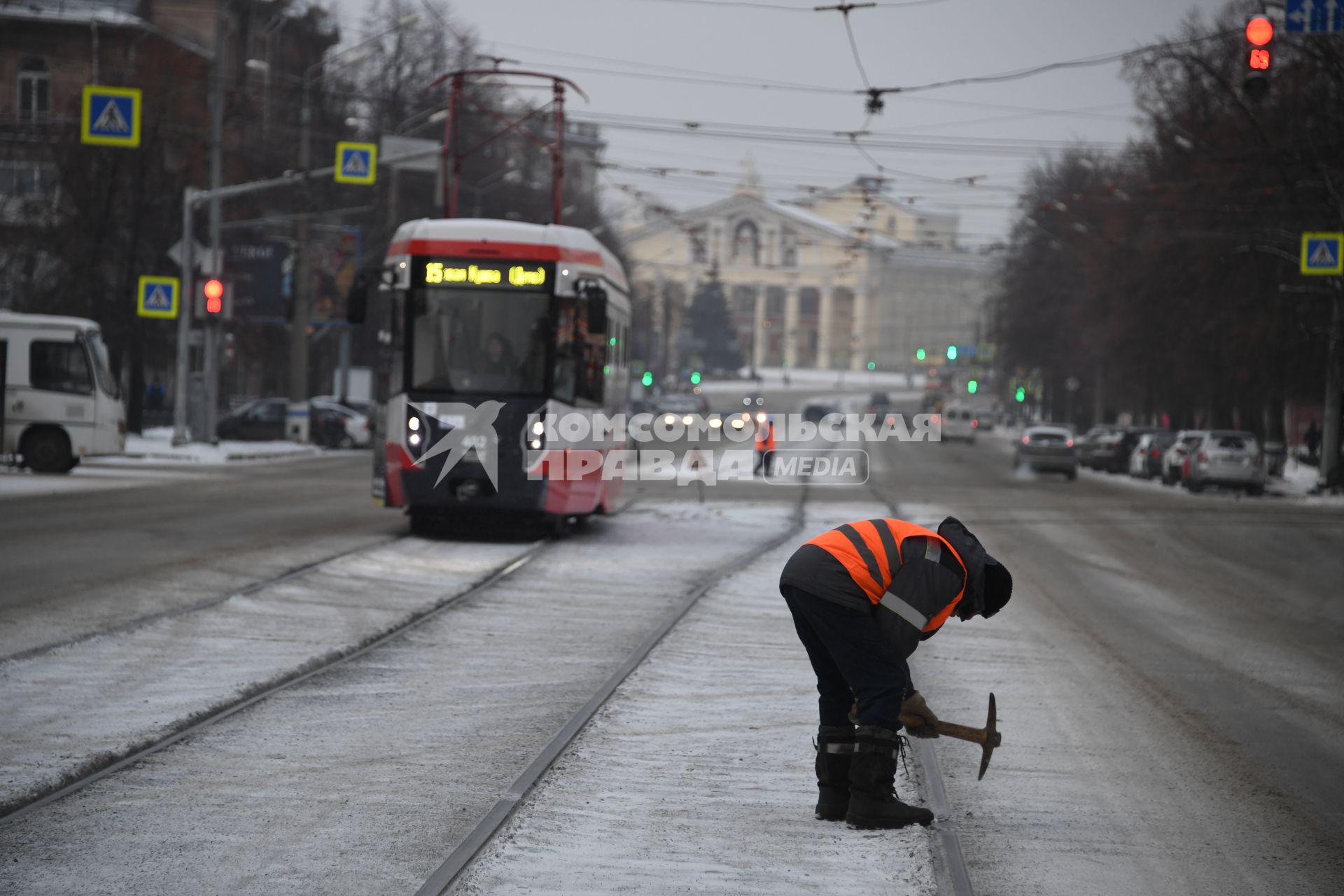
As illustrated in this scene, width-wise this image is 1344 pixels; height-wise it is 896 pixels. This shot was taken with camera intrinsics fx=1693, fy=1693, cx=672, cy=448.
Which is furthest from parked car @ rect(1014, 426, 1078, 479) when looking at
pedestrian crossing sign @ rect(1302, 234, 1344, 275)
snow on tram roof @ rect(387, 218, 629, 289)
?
snow on tram roof @ rect(387, 218, 629, 289)

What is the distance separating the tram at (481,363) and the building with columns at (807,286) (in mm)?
104617

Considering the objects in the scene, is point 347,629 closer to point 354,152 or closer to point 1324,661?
point 1324,661

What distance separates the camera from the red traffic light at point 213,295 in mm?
38375

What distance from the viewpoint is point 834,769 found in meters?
6.70

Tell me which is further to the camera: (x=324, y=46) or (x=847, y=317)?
(x=847, y=317)

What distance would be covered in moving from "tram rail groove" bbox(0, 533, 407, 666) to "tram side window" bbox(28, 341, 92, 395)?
13.2 meters

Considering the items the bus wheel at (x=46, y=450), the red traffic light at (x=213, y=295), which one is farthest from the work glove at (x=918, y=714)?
the red traffic light at (x=213, y=295)

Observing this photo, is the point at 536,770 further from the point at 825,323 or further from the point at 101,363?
the point at 825,323

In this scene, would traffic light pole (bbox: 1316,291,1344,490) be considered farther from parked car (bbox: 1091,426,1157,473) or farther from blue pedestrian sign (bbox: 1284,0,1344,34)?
blue pedestrian sign (bbox: 1284,0,1344,34)

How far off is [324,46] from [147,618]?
202ft

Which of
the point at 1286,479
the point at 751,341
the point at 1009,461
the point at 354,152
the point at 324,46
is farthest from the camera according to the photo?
the point at 751,341

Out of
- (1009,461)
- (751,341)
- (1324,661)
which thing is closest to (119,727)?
(1324,661)

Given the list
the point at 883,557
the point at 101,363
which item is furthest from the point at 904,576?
the point at 101,363

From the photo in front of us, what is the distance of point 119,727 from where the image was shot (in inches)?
324
